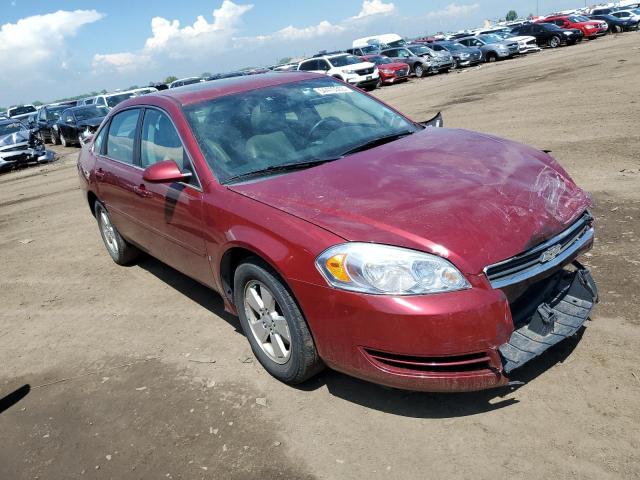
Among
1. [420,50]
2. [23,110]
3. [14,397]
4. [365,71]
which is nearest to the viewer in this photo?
[14,397]

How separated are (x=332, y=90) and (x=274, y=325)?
86.1 inches

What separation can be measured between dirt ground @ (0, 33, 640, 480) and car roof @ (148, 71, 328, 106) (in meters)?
1.68

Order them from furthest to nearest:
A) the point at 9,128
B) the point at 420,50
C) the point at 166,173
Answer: the point at 420,50
the point at 9,128
the point at 166,173

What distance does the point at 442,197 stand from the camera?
2941 millimetres

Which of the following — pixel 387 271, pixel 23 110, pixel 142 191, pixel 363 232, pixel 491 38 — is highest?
pixel 23 110

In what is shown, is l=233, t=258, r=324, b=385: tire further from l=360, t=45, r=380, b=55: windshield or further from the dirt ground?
l=360, t=45, r=380, b=55: windshield

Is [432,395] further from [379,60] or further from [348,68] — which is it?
[379,60]

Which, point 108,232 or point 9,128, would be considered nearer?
A: point 108,232

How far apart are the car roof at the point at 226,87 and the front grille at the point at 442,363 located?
8.14 feet

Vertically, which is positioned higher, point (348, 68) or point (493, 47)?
point (348, 68)

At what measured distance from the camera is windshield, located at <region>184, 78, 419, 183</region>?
372 cm

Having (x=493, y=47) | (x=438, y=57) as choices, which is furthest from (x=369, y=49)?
(x=493, y=47)

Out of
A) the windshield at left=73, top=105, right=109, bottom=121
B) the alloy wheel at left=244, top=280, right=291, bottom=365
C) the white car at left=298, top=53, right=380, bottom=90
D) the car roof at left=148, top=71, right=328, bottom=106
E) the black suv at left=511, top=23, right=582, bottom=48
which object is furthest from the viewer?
the black suv at left=511, top=23, right=582, bottom=48

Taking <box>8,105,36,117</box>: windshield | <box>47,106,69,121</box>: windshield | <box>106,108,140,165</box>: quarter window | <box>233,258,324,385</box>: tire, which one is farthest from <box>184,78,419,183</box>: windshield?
<box>8,105,36,117</box>: windshield
